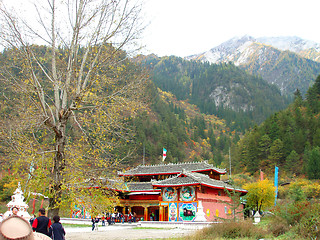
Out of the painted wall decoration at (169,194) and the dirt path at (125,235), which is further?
the painted wall decoration at (169,194)

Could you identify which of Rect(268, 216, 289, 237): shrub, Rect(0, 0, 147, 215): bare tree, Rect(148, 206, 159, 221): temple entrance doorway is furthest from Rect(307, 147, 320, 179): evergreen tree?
Rect(0, 0, 147, 215): bare tree

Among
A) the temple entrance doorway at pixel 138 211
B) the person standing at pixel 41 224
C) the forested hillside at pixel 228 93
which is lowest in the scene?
the temple entrance doorway at pixel 138 211

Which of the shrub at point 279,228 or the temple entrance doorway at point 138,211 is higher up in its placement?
the shrub at point 279,228

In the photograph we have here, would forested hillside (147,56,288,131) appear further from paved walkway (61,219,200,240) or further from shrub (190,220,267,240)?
shrub (190,220,267,240)

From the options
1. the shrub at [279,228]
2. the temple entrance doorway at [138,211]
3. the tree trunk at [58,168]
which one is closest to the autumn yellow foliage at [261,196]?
the temple entrance doorway at [138,211]

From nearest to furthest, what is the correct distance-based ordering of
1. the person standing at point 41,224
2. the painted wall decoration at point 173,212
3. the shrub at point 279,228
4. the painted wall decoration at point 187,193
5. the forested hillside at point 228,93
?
1. the person standing at point 41,224
2. the shrub at point 279,228
3. the painted wall decoration at point 187,193
4. the painted wall decoration at point 173,212
5. the forested hillside at point 228,93

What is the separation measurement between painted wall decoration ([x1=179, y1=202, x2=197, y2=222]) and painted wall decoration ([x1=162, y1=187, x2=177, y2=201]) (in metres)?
1.31

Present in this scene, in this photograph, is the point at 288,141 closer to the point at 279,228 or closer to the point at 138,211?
the point at 138,211

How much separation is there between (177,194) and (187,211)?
6.71 feet

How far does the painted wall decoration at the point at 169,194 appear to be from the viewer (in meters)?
29.8

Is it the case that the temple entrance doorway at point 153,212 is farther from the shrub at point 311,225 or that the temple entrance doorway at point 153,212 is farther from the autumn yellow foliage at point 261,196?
the shrub at point 311,225

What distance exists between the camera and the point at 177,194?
1168 inches

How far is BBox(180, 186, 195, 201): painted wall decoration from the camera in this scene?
28.8 metres

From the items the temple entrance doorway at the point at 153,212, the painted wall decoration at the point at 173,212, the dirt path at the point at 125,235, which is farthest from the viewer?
the temple entrance doorway at the point at 153,212
